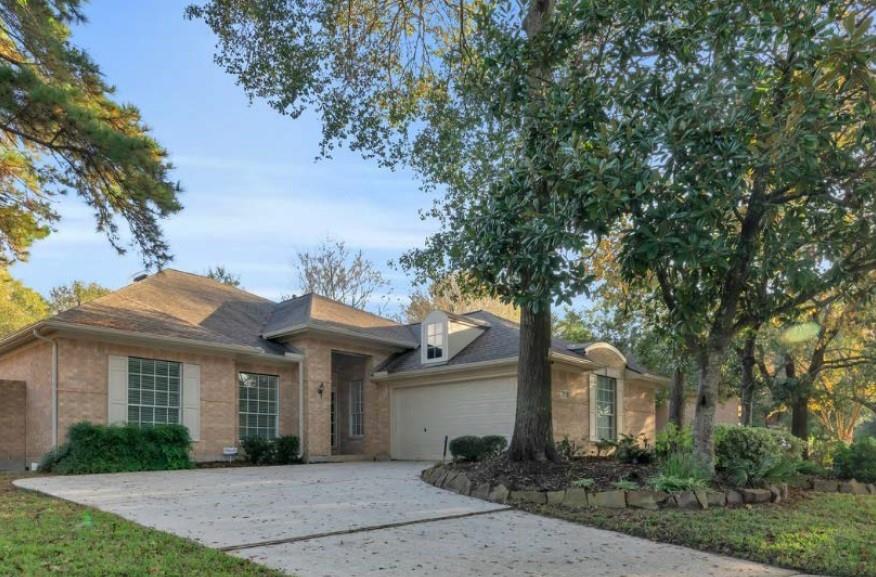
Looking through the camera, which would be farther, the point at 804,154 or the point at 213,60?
the point at 213,60

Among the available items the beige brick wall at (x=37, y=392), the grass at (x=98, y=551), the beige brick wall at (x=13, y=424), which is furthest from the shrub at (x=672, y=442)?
the beige brick wall at (x=13, y=424)

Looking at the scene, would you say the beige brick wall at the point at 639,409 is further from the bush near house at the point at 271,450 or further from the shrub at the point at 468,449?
the bush near house at the point at 271,450

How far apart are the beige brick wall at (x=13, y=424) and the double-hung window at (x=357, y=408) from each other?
8.55 meters

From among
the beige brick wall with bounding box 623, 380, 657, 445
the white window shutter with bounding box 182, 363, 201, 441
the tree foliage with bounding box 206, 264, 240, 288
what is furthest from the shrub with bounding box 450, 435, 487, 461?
the tree foliage with bounding box 206, 264, 240, 288

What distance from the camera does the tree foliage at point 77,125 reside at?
10.2 meters

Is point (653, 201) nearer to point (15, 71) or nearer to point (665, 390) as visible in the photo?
point (15, 71)

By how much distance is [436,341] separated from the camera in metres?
18.9

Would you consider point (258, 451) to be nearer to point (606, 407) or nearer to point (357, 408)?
point (357, 408)

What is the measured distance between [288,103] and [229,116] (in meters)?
1.70

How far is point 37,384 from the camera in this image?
1496 cm

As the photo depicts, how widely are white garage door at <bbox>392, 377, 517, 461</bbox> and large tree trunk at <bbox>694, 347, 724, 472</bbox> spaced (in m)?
6.84

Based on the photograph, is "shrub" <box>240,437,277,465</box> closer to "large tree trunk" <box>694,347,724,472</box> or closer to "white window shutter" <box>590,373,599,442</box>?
"white window shutter" <box>590,373,599,442</box>

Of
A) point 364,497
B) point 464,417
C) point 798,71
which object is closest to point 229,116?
point 364,497

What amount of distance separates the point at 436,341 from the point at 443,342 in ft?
0.92
